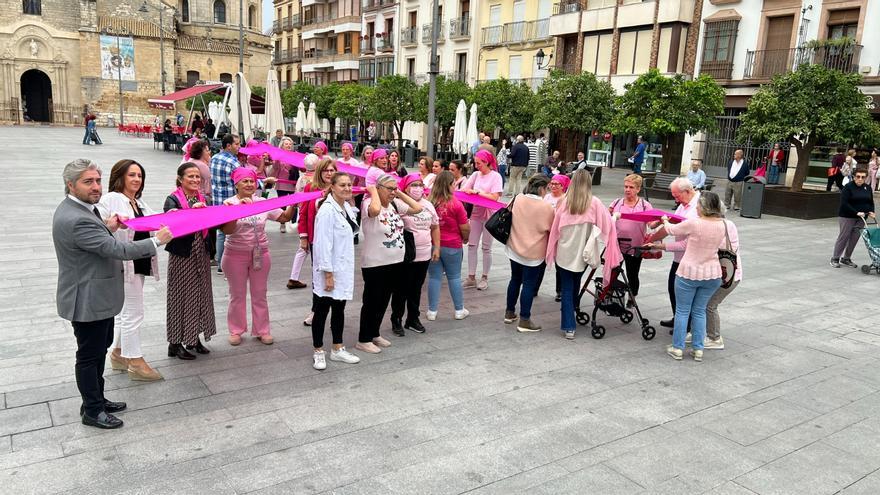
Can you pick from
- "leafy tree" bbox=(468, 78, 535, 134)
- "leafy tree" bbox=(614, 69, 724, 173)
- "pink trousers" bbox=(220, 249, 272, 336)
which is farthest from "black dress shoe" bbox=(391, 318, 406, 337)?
"leafy tree" bbox=(468, 78, 535, 134)

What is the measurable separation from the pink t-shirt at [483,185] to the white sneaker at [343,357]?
3.44 meters

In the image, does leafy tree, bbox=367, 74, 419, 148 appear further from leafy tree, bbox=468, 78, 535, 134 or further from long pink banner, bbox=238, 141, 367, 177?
long pink banner, bbox=238, 141, 367, 177

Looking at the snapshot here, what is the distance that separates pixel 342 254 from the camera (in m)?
5.37

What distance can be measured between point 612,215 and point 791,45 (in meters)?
22.5

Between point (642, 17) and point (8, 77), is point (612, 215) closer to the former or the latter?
point (642, 17)

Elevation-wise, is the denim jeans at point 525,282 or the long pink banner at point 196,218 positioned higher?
the long pink banner at point 196,218

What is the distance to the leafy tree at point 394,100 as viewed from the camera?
29.5 meters

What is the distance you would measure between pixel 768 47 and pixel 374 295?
2544 centimetres

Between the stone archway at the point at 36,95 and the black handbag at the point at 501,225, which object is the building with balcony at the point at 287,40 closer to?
the stone archway at the point at 36,95

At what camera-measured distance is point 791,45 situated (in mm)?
24828

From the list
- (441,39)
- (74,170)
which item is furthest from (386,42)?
(74,170)

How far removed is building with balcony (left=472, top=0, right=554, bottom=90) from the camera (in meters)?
34.3

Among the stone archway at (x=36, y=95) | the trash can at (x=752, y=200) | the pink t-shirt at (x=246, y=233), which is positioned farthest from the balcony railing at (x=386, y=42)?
the pink t-shirt at (x=246, y=233)

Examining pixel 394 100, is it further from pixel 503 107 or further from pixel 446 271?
pixel 446 271
